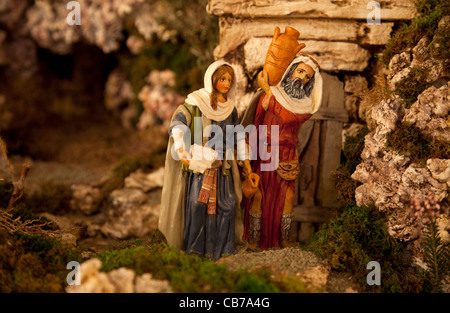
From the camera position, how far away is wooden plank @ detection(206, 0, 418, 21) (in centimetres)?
479

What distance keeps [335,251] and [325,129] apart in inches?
61.6

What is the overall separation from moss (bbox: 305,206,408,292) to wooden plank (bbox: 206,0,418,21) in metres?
2.06

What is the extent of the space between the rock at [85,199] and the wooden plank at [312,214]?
106 inches

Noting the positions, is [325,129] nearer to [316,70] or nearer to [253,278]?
[316,70]

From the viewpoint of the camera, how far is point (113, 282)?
10.7 feet

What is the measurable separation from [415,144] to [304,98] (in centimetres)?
111

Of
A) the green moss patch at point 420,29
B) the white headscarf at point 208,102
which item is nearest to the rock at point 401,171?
the green moss patch at point 420,29

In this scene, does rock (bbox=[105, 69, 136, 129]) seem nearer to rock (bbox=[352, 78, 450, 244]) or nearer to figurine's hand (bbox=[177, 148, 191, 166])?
figurine's hand (bbox=[177, 148, 191, 166])

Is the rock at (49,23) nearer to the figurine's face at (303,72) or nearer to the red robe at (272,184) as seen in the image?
the red robe at (272,184)

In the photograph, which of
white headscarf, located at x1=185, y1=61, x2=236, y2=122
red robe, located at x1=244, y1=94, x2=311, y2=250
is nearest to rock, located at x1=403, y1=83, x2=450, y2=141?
red robe, located at x1=244, y1=94, x2=311, y2=250

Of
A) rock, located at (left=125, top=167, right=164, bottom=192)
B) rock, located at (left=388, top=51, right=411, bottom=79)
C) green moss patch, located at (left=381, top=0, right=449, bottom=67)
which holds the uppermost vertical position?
green moss patch, located at (left=381, top=0, right=449, bottom=67)

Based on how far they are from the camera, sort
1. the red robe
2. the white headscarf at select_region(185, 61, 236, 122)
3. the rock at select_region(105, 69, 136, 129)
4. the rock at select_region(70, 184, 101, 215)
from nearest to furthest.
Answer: the white headscarf at select_region(185, 61, 236, 122), the red robe, the rock at select_region(70, 184, 101, 215), the rock at select_region(105, 69, 136, 129)

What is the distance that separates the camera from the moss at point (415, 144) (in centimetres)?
409

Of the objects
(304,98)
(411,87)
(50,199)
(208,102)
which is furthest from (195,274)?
(50,199)
